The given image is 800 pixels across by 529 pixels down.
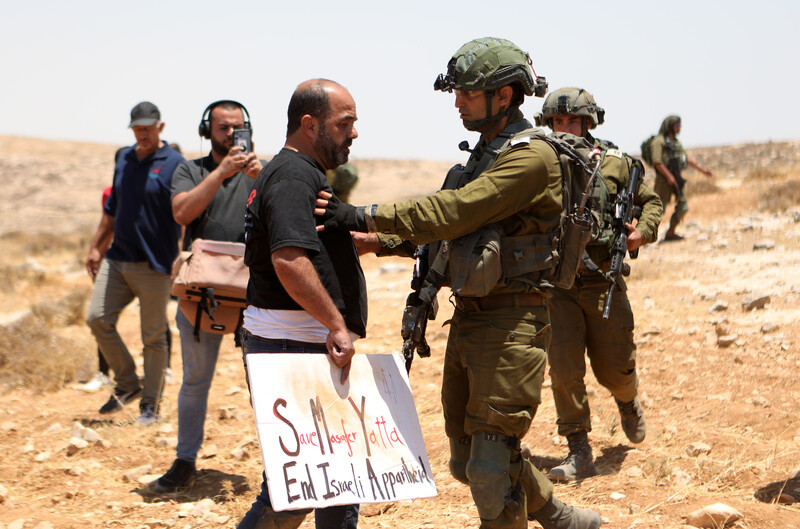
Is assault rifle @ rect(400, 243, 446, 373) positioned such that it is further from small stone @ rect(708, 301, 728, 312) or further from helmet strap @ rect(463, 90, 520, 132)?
small stone @ rect(708, 301, 728, 312)

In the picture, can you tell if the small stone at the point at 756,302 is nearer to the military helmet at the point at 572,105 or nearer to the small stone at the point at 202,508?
the military helmet at the point at 572,105

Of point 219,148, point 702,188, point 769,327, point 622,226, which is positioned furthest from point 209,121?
point 702,188

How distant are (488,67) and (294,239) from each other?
1.15m

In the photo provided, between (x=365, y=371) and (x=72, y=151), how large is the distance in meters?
65.3

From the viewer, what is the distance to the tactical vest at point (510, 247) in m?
3.34

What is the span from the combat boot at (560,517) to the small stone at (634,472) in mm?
1242

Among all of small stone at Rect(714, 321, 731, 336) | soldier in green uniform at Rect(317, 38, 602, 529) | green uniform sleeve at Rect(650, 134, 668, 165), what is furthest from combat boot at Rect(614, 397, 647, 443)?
green uniform sleeve at Rect(650, 134, 668, 165)

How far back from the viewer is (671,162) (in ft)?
44.3

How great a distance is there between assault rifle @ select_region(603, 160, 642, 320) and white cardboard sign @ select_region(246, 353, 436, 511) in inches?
77.7

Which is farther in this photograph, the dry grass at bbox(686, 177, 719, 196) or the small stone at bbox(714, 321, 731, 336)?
the dry grass at bbox(686, 177, 719, 196)

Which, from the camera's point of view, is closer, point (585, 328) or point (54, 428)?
point (585, 328)

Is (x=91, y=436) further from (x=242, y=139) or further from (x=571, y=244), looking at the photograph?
(x=571, y=244)

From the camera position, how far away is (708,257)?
37.1ft

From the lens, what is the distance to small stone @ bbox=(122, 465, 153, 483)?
5.25 metres
